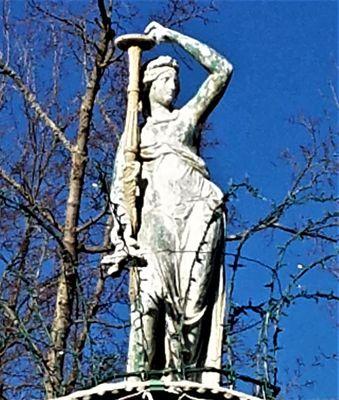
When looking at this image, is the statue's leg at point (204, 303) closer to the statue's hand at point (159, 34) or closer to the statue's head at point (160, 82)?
the statue's head at point (160, 82)

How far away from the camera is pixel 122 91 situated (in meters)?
15.0

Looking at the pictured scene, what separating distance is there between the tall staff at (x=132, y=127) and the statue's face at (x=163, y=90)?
3.5 inches

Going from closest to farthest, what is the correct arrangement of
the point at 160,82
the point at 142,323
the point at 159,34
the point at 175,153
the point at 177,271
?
1. the point at 142,323
2. the point at 177,271
3. the point at 175,153
4. the point at 159,34
5. the point at 160,82

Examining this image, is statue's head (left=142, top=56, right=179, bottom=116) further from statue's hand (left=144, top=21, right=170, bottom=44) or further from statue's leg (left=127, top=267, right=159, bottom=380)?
statue's leg (left=127, top=267, right=159, bottom=380)

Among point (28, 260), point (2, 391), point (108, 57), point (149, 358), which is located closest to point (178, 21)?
point (108, 57)

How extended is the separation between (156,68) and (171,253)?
1117mm

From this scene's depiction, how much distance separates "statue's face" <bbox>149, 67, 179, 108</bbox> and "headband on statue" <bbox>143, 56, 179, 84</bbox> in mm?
18

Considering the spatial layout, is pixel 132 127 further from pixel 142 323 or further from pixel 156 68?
pixel 142 323

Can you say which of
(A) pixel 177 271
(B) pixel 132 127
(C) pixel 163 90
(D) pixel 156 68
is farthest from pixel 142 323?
(D) pixel 156 68

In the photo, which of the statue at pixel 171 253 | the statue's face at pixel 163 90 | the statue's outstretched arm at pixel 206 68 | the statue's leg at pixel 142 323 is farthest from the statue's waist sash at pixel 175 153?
the statue's leg at pixel 142 323

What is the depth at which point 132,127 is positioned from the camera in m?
6.61

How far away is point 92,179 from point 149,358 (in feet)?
26.9

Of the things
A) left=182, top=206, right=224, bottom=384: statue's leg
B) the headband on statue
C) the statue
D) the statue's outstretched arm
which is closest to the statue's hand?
the statue's outstretched arm

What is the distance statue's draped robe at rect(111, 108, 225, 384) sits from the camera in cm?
612
